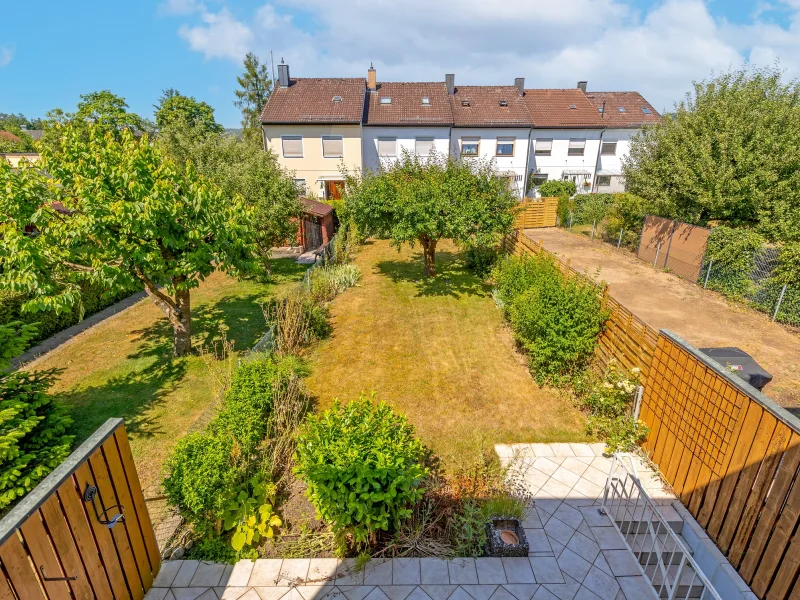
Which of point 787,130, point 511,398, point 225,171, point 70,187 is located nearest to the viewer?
point 70,187

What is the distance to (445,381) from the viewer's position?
8906 mm

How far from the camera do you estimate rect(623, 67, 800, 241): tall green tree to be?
40.7 feet

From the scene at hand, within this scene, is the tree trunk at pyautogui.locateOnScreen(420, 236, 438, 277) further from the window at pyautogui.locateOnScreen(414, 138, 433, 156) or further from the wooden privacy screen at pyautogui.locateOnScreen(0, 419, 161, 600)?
the window at pyautogui.locateOnScreen(414, 138, 433, 156)

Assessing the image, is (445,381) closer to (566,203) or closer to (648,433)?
(648,433)

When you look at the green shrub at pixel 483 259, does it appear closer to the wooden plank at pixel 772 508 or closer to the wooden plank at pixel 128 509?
the wooden plank at pixel 772 508

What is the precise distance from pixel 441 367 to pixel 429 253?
20.9 feet

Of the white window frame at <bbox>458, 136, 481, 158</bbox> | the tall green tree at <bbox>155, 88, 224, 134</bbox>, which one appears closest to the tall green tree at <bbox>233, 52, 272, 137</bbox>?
the tall green tree at <bbox>155, 88, 224, 134</bbox>

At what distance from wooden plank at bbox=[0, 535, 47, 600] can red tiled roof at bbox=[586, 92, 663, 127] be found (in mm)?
34988

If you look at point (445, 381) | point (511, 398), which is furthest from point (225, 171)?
point (511, 398)

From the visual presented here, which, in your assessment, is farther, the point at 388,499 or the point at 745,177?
the point at 745,177

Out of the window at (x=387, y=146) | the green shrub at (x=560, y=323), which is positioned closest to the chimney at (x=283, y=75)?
the window at (x=387, y=146)

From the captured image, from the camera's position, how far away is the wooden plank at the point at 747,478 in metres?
4.38

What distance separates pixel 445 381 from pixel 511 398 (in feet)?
4.68

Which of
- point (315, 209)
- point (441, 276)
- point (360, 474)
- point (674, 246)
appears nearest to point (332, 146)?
point (315, 209)
